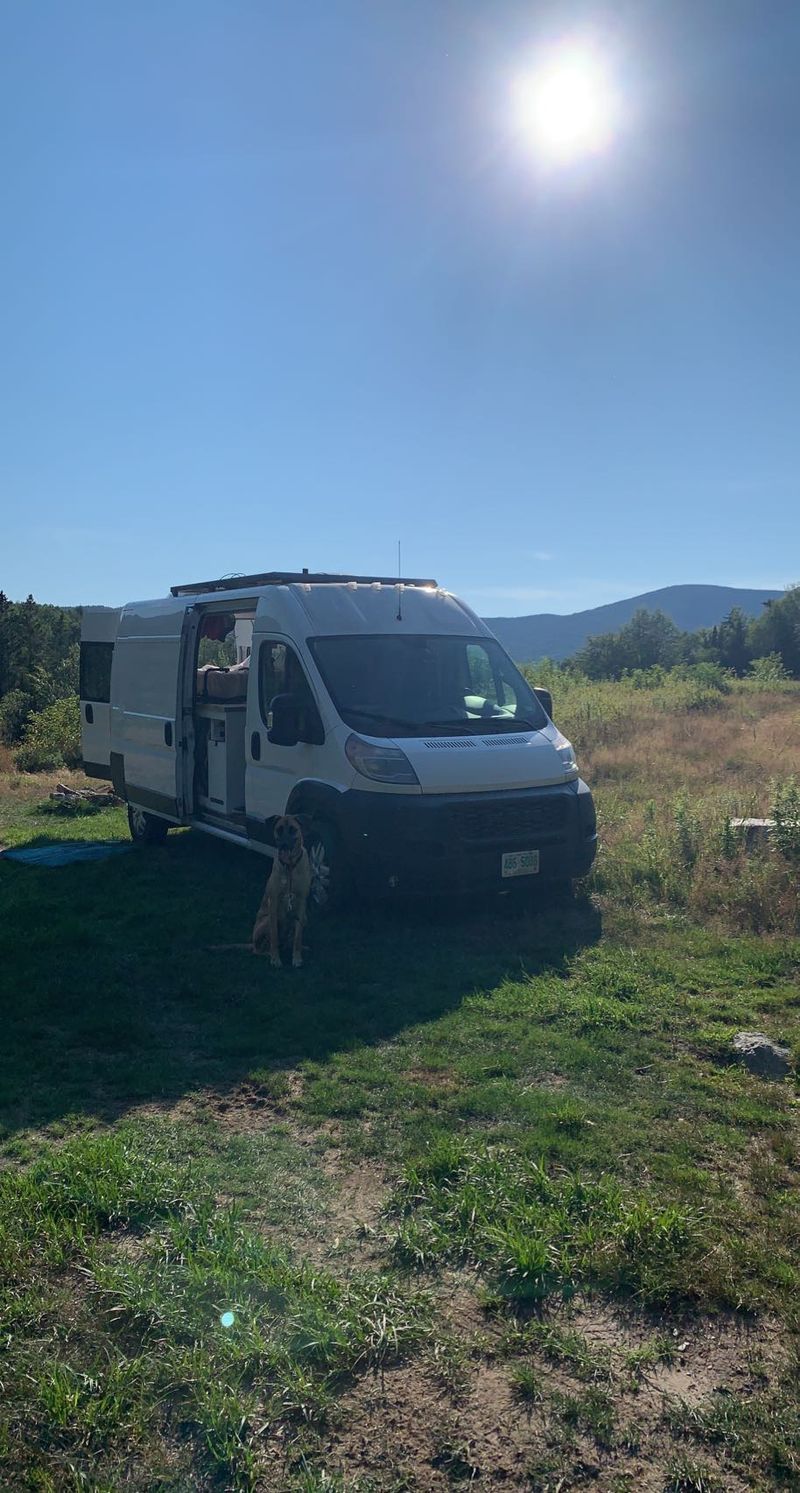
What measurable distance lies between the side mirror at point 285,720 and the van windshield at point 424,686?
33 centimetres

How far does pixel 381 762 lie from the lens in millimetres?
7238

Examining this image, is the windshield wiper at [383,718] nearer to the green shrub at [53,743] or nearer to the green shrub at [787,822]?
the green shrub at [787,822]

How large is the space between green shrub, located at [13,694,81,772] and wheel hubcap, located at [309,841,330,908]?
39.6 ft

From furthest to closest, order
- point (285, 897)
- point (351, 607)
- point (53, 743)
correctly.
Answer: point (53, 743) < point (351, 607) < point (285, 897)

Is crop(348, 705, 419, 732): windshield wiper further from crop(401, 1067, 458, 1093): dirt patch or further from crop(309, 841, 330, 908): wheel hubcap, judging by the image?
crop(401, 1067, 458, 1093): dirt patch

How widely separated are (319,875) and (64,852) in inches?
178

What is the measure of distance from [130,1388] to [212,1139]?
1582 mm

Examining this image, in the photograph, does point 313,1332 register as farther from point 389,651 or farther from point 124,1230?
point 389,651

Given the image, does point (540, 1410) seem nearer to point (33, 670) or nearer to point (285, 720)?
point (285, 720)

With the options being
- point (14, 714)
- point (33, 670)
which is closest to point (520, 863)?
point (14, 714)

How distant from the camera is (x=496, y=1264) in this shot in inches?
128

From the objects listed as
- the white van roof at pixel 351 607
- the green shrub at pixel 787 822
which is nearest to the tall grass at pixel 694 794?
the green shrub at pixel 787 822

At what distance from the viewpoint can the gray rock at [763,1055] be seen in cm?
483

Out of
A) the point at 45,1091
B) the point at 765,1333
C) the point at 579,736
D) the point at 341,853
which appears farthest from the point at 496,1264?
the point at 579,736
